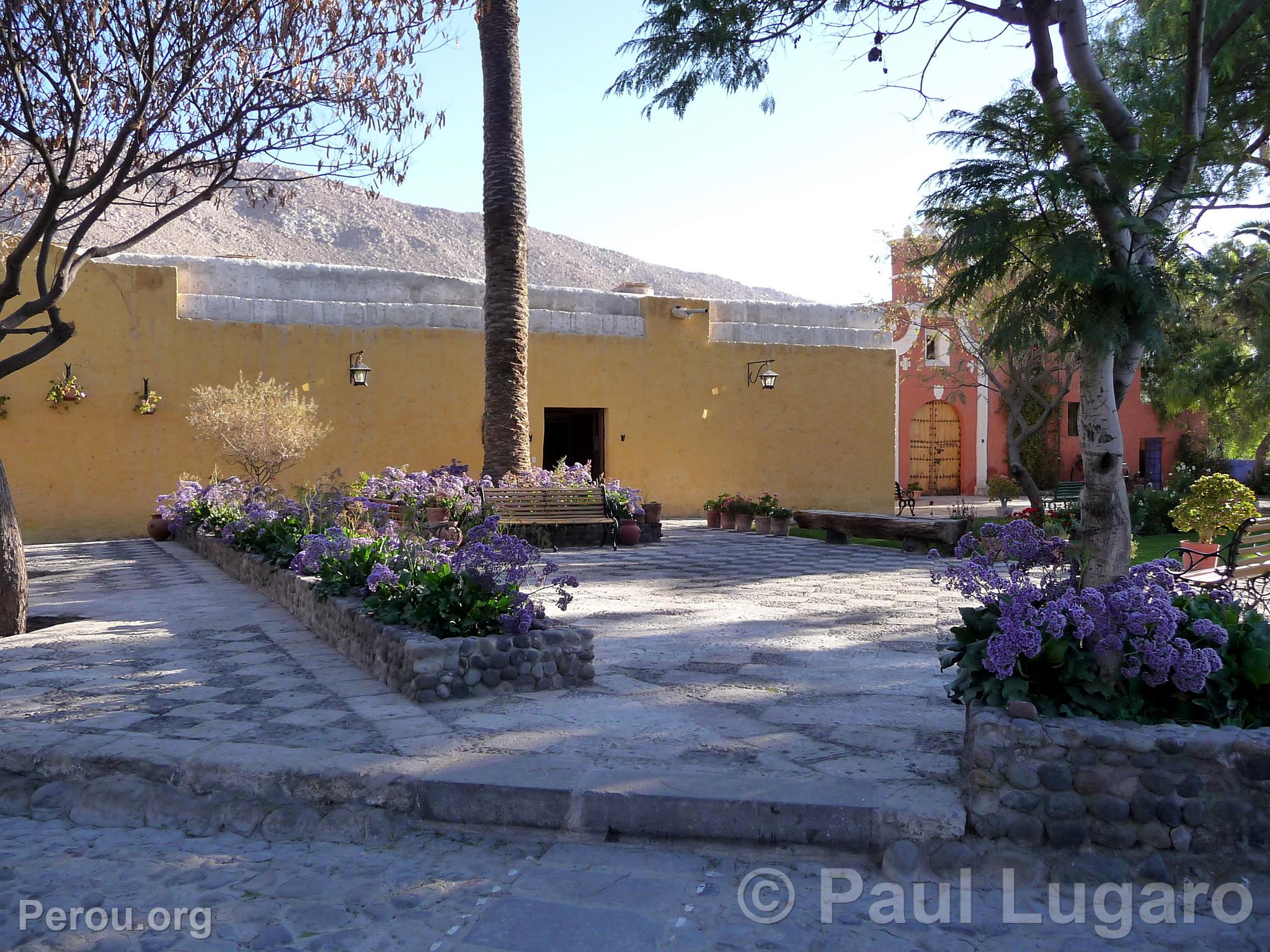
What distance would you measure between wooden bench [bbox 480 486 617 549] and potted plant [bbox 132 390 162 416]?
6.18m

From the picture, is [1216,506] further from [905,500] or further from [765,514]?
[905,500]

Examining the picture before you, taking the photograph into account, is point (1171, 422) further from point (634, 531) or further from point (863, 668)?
point (863, 668)

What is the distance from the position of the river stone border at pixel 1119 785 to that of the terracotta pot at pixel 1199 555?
19.8 feet

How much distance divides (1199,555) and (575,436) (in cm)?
1346

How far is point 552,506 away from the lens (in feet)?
40.4

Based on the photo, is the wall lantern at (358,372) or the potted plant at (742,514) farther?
the potted plant at (742,514)

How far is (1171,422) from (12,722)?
31283mm

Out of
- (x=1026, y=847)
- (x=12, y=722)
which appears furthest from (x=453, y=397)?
(x=1026, y=847)

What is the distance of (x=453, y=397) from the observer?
16875 mm

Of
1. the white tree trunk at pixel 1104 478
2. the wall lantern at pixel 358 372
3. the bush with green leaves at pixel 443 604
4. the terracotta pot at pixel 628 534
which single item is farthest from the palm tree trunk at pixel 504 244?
the white tree trunk at pixel 1104 478

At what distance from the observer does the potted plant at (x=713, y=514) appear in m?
16.4

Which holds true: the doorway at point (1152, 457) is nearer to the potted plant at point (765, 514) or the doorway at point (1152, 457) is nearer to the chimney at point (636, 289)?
the chimney at point (636, 289)

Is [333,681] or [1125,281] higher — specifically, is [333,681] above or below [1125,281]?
below

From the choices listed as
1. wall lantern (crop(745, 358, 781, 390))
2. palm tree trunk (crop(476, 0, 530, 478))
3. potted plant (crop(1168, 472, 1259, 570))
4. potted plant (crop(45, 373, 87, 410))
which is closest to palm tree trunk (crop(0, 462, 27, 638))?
palm tree trunk (crop(476, 0, 530, 478))
